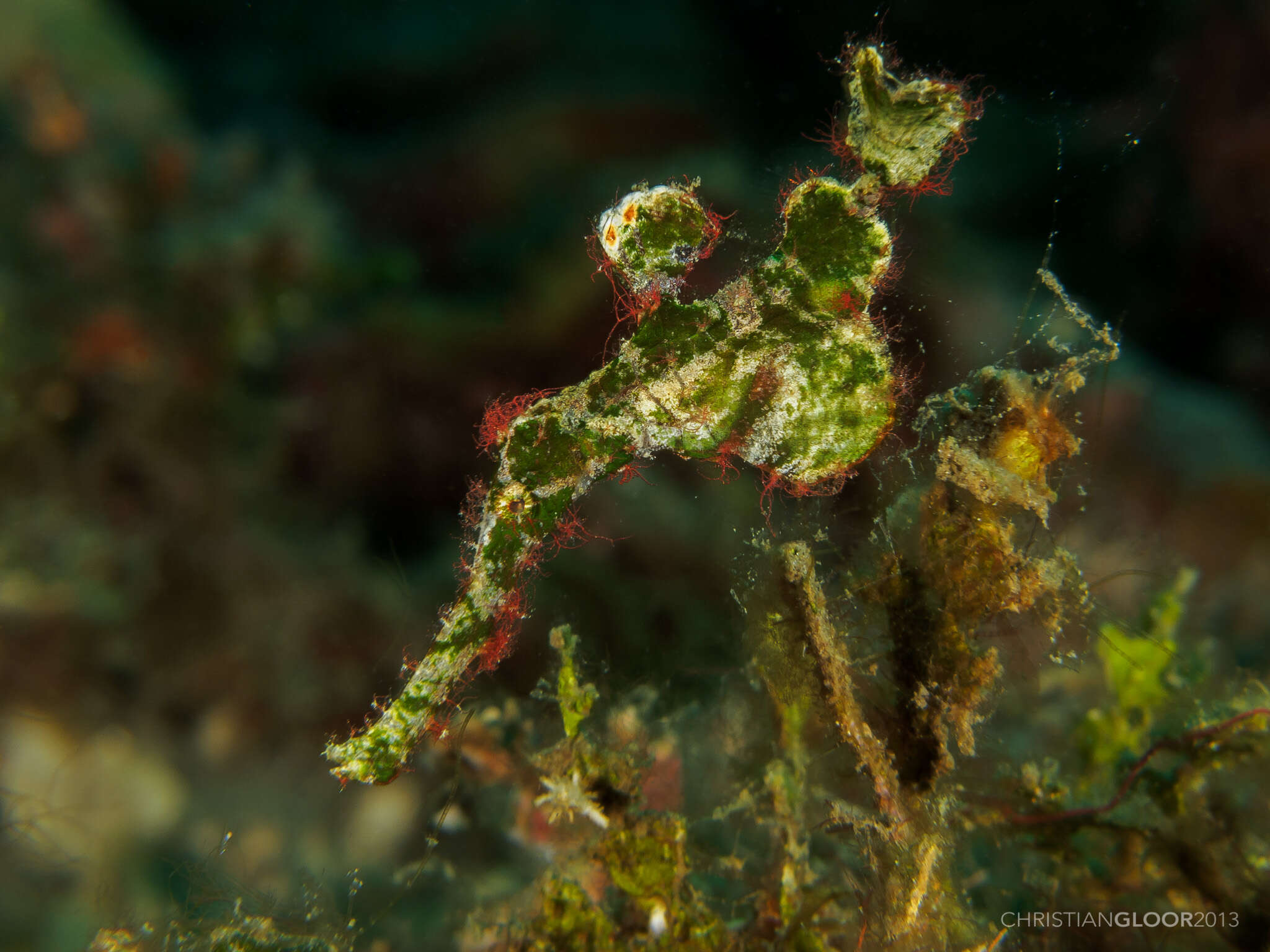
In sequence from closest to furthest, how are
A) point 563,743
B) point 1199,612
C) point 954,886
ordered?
point 954,886 → point 563,743 → point 1199,612

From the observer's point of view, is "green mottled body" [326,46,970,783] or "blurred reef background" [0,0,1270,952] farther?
"blurred reef background" [0,0,1270,952]

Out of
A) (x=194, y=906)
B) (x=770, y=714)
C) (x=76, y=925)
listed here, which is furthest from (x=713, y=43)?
(x=76, y=925)

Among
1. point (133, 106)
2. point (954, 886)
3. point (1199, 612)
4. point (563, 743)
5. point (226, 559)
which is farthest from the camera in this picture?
point (226, 559)

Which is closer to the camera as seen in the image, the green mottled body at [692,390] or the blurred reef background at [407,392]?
the green mottled body at [692,390]

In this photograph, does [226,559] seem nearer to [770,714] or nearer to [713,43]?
[770,714]

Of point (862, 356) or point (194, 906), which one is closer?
point (862, 356)

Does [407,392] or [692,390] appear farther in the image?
[407,392]

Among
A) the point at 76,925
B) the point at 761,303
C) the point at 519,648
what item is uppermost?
the point at 761,303

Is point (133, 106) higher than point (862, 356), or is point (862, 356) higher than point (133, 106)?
point (133, 106)
